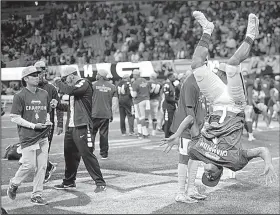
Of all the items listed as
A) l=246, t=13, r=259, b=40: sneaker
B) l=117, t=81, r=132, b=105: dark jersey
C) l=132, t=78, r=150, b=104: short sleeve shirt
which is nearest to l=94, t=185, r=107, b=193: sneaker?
l=246, t=13, r=259, b=40: sneaker

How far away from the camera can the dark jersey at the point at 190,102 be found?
5.53 m

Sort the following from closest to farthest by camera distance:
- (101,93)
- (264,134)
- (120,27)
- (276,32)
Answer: (101,93)
(264,134)
(120,27)
(276,32)

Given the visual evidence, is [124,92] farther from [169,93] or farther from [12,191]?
[12,191]

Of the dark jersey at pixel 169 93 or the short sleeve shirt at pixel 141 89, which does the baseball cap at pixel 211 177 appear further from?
the short sleeve shirt at pixel 141 89

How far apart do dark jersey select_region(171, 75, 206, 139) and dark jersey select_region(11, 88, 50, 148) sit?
1620 mm

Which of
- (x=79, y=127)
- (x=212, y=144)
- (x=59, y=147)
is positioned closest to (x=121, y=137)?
(x=59, y=147)

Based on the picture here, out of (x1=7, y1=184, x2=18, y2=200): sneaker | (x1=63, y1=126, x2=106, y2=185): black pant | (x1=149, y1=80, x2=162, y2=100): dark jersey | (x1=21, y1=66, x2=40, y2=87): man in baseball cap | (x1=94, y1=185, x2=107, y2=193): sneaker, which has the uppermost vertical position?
(x1=21, y1=66, x2=40, y2=87): man in baseball cap

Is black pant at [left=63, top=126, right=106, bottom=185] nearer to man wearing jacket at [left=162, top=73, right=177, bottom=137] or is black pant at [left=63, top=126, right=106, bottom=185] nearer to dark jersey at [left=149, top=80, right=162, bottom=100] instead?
man wearing jacket at [left=162, top=73, right=177, bottom=137]

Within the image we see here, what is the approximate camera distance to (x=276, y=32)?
1883 centimetres

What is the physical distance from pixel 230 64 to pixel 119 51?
10.4m

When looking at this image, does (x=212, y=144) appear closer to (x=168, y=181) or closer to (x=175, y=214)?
(x=175, y=214)

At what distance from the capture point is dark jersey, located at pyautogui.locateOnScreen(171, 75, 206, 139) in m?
5.53

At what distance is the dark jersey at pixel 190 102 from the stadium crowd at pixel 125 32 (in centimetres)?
261

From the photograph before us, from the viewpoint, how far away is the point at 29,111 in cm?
557
